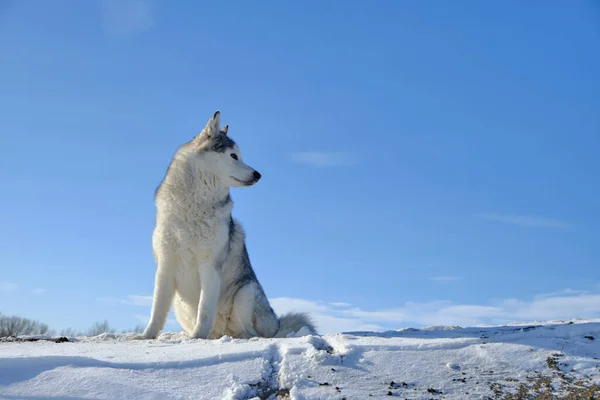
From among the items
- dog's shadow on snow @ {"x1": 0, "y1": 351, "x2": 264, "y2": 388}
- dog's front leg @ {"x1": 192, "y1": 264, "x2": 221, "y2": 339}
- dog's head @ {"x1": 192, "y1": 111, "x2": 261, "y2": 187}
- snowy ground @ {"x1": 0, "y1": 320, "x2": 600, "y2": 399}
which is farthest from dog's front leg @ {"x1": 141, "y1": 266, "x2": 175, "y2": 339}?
dog's shadow on snow @ {"x1": 0, "y1": 351, "x2": 264, "y2": 388}

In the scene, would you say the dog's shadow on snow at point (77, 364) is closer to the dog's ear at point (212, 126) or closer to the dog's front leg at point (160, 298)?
the dog's front leg at point (160, 298)

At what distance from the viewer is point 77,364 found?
19.0 feet

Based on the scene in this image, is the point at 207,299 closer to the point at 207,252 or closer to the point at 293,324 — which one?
the point at 207,252

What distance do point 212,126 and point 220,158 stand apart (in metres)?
0.51

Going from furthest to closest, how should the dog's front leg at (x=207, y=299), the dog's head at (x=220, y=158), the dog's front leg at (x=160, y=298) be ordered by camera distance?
the dog's head at (x=220, y=158) → the dog's front leg at (x=160, y=298) → the dog's front leg at (x=207, y=299)

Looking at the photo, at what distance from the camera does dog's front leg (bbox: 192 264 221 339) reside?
845 cm

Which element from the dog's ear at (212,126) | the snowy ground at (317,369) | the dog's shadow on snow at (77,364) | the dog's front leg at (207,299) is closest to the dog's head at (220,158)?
the dog's ear at (212,126)

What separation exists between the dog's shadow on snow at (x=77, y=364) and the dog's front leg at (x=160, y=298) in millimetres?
2802

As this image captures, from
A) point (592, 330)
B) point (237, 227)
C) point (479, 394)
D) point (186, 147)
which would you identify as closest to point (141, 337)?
point (237, 227)

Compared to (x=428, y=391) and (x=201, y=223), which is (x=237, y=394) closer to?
(x=428, y=391)

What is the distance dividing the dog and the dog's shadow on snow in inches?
99.8

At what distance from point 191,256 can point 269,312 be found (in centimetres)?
151

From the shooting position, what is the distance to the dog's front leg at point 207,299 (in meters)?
8.45

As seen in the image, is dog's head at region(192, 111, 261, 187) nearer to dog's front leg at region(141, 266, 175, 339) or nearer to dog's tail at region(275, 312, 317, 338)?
dog's front leg at region(141, 266, 175, 339)
